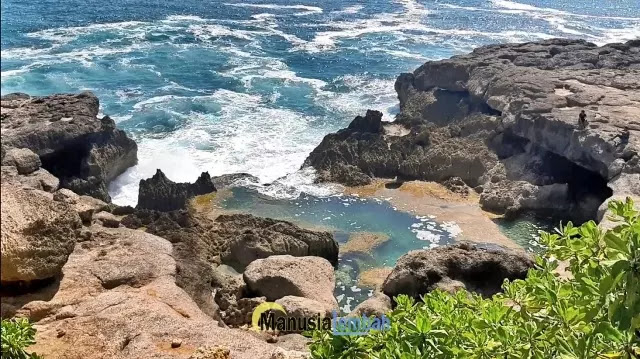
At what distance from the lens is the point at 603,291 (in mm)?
5434

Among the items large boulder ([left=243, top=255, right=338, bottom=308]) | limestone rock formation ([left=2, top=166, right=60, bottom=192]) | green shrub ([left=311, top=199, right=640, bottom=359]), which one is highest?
green shrub ([left=311, top=199, right=640, bottom=359])

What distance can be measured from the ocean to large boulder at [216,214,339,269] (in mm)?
2166

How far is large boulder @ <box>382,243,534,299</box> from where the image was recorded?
20.5 meters

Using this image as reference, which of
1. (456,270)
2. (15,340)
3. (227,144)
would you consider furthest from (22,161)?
(456,270)

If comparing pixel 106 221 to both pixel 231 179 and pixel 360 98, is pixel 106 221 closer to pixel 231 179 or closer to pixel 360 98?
pixel 231 179

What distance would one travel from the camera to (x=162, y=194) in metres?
31.0

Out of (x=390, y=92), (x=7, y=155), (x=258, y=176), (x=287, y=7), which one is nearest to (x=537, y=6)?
(x=287, y=7)

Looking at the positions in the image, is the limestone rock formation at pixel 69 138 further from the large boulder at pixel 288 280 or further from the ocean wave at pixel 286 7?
the ocean wave at pixel 286 7

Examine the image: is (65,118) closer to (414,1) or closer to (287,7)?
(287,7)

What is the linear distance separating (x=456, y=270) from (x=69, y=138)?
21249 mm

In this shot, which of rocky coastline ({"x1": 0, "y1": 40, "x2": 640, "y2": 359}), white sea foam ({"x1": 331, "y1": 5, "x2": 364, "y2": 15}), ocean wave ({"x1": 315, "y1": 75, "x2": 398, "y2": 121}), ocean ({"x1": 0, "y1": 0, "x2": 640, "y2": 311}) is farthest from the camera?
white sea foam ({"x1": 331, "y1": 5, "x2": 364, "y2": 15})

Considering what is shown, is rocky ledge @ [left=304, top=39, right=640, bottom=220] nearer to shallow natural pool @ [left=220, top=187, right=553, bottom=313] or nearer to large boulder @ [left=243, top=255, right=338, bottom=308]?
shallow natural pool @ [left=220, top=187, right=553, bottom=313]

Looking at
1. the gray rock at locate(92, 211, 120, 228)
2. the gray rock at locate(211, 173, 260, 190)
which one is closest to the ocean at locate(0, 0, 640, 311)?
the gray rock at locate(211, 173, 260, 190)

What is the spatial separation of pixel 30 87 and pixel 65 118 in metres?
17.2
